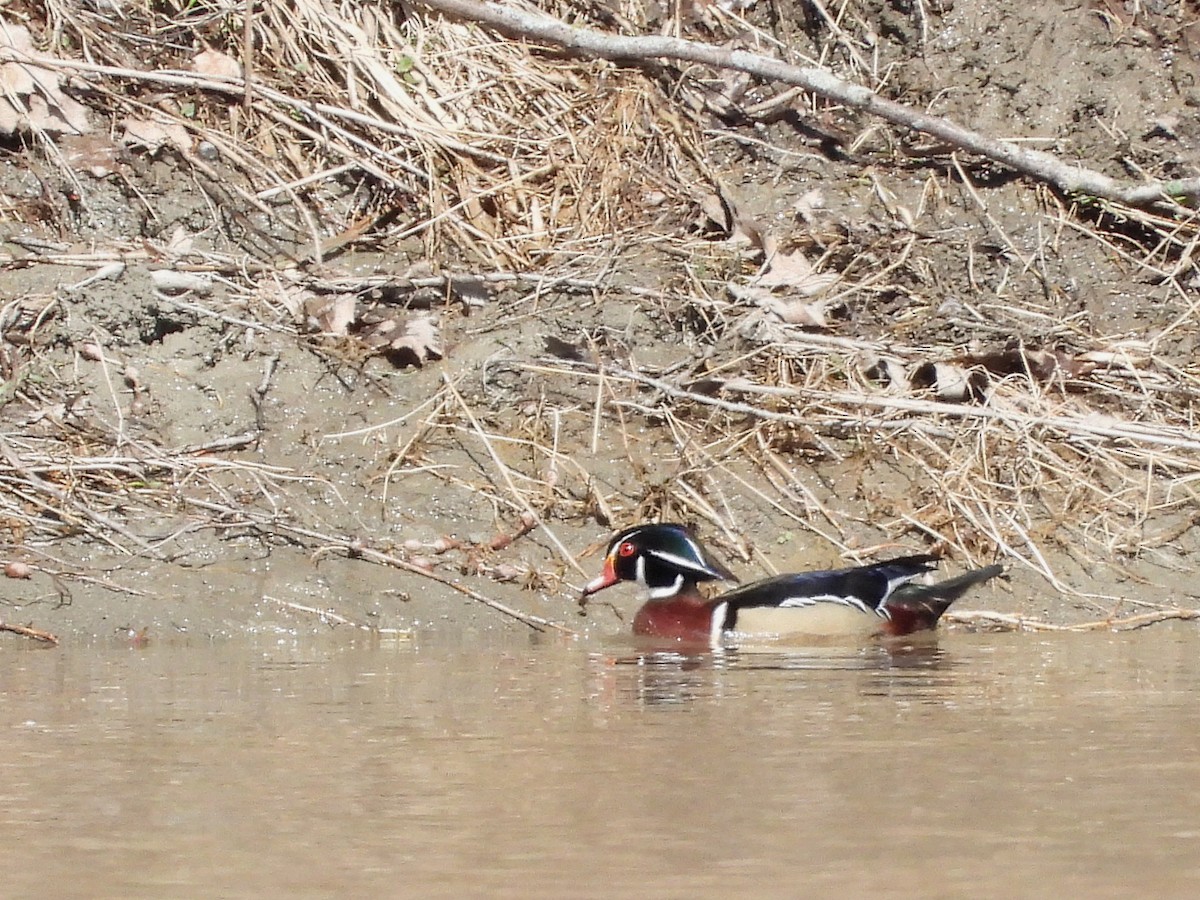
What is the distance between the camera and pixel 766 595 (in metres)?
5.78

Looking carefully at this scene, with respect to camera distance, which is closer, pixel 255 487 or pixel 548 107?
pixel 255 487

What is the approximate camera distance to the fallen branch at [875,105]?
785cm

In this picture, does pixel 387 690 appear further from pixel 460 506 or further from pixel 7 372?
pixel 7 372

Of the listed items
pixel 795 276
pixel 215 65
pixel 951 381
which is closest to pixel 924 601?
pixel 951 381

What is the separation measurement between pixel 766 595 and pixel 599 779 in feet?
8.94

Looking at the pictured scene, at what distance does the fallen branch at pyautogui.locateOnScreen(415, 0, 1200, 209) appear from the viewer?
25.7 feet

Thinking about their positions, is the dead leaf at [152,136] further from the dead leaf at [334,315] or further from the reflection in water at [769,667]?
the reflection in water at [769,667]

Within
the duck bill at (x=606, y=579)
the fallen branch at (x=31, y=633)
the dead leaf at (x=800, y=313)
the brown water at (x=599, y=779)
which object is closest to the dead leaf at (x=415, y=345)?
the dead leaf at (x=800, y=313)

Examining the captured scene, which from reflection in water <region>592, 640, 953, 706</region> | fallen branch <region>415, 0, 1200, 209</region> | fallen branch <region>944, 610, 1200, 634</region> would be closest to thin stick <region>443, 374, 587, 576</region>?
reflection in water <region>592, 640, 953, 706</region>

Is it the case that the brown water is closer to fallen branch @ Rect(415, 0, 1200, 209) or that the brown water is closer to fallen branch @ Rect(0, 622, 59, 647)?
fallen branch @ Rect(0, 622, 59, 647)

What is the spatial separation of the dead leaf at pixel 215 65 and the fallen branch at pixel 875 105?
847 millimetres

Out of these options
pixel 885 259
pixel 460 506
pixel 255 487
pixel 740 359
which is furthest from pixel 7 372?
pixel 885 259

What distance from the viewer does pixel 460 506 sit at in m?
6.46

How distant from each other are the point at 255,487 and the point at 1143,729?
3546 millimetres
